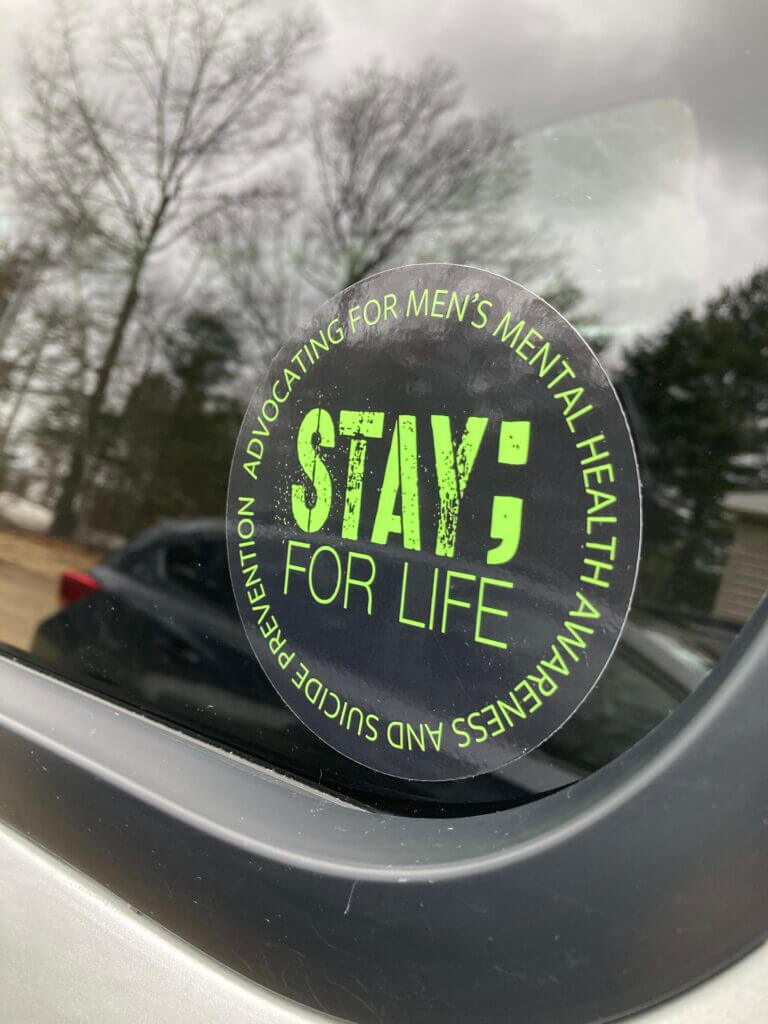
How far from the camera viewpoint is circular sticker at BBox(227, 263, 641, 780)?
849 millimetres

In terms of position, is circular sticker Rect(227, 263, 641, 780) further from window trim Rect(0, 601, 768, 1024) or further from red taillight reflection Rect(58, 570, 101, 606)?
red taillight reflection Rect(58, 570, 101, 606)

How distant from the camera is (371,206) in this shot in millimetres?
1145

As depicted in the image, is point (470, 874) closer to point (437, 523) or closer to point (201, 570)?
point (437, 523)

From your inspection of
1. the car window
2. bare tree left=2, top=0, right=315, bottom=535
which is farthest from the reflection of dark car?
bare tree left=2, top=0, right=315, bottom=535

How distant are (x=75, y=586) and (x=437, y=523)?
78cm

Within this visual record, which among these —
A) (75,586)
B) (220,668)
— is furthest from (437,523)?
(75,586)

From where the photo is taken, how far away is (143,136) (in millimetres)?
1481

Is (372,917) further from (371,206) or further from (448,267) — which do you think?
(371,206)

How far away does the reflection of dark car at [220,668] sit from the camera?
33.2 inches

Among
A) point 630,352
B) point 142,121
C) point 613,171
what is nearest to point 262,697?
point 630,352

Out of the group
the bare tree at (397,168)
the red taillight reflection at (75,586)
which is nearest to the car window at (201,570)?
the red taillight reflection at (75,586)

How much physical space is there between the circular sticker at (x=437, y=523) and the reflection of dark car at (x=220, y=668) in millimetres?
24

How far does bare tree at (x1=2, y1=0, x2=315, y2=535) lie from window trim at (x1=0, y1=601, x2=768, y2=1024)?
0.69 m

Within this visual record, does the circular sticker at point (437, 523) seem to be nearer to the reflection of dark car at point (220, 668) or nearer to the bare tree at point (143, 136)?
the reflection of dark car at point (220, 668)
